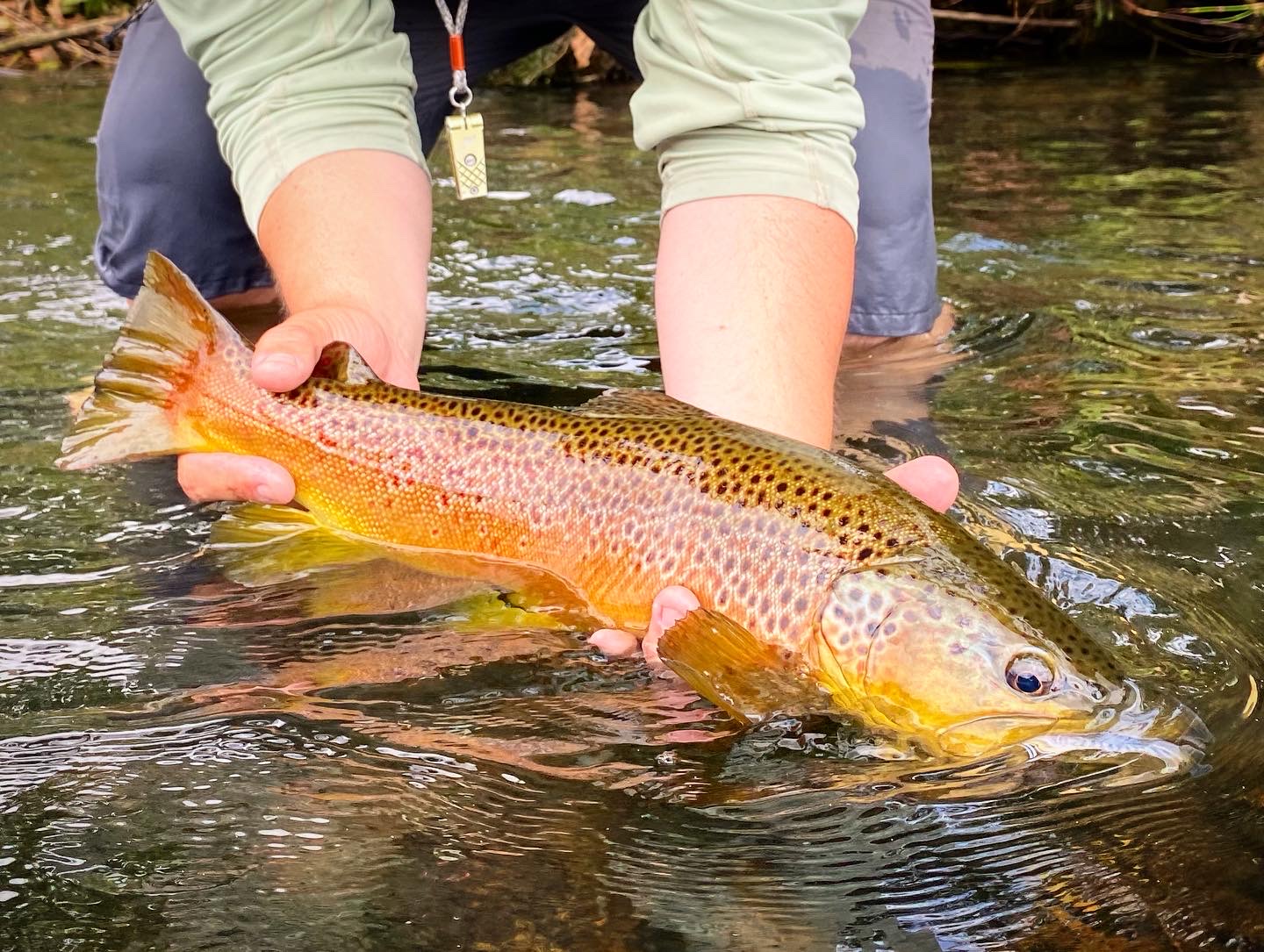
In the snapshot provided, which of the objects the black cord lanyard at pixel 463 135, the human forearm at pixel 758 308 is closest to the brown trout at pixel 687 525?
the human forearm at pixel 758 308

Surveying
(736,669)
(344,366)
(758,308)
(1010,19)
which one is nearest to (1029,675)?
(736,669)

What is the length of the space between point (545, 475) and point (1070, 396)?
5.80 ft

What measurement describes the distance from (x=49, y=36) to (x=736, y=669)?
11.4 m

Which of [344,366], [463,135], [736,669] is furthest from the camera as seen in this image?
[463,135]

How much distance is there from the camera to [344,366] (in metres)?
2.72

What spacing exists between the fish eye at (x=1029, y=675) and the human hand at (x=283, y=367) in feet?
4.63

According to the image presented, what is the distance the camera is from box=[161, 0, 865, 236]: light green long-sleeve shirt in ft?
9.43

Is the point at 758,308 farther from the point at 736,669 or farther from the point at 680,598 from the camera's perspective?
the point at 736,669

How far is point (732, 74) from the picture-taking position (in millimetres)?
2883

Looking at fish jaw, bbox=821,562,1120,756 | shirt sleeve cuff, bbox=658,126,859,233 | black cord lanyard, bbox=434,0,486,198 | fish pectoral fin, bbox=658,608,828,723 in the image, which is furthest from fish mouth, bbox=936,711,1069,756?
black cord lanyard, bbox=434,0,486,198

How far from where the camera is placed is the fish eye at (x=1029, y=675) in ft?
6.79

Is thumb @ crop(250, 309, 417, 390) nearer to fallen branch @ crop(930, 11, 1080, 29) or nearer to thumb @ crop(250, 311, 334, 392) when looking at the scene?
thumb @ crop(250, 311, 334, 392)

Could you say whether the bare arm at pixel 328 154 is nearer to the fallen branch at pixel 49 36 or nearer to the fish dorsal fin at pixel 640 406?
the fish dorsal fin at pixel 640 406

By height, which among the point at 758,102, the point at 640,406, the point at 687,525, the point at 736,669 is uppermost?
the point at 758,102
